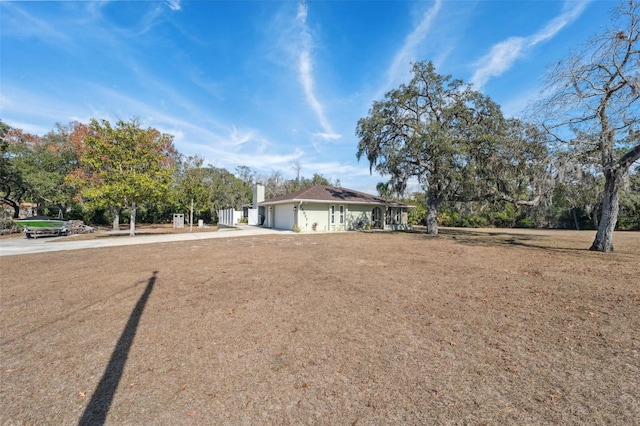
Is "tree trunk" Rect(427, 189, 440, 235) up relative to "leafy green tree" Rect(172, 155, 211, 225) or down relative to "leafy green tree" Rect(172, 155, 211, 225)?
down

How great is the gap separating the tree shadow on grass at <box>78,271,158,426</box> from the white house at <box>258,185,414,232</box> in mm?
15455

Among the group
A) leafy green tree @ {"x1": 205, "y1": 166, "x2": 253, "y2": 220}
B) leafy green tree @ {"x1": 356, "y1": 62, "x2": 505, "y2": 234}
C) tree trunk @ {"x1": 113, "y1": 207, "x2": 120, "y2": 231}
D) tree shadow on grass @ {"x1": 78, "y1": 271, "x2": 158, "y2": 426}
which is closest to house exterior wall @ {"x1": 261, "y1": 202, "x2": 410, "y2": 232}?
leafy green tree @ {"x1": 356, "y1": 62, "x2": 505, "y2": 234}

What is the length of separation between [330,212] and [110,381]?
1856 centimetres

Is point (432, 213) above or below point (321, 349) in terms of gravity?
above

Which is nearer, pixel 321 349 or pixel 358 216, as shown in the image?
pixel 321 349

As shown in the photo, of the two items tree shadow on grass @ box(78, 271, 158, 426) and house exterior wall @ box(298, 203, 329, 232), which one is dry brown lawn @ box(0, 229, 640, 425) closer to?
tree shadow on grass @ box(78, 271, 158, 426)

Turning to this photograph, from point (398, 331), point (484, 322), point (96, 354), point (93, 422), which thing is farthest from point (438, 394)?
point (96, 354)

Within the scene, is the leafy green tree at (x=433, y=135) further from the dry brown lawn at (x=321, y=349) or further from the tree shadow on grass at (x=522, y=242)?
the dry brown lawn at (x=321, y=349)

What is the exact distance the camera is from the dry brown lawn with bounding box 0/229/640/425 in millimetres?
2215

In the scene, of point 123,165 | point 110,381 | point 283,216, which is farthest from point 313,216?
point 110,381

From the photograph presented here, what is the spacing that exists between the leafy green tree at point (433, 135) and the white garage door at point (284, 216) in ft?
22.2

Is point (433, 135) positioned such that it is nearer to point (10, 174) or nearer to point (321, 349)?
point (321, 349)

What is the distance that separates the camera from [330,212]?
20.9 m

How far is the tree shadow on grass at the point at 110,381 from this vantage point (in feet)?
7.01
